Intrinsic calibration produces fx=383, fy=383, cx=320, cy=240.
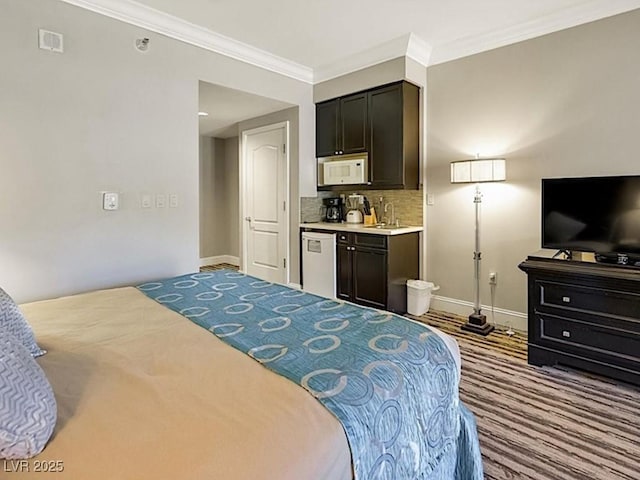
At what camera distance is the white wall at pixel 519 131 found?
3.03m

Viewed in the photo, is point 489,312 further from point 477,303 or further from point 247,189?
point 247,189

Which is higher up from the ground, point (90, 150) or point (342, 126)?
point (342, 126)

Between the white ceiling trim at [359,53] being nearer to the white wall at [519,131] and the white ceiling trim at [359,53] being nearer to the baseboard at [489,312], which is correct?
the white wall at [519,131]

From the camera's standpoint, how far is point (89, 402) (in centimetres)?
105

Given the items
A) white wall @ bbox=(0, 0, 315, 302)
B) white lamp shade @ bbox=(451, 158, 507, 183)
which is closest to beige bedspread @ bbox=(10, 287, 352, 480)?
white wall @ bbox=(0, 0, 315, 302)

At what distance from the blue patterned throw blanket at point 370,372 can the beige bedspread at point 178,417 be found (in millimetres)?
78

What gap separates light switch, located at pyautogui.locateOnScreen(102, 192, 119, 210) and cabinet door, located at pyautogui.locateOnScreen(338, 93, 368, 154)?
8.32 ft

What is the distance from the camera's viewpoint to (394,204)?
4.59 meters

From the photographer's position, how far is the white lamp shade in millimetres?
3432

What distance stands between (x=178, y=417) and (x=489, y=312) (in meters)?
3.55

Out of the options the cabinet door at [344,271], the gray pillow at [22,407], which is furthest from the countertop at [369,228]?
the gray pillow at [22,407]

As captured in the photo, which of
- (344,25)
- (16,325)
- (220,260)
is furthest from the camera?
(220,260)

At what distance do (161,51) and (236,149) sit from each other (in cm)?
374

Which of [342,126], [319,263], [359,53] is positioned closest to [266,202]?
[319,263]
